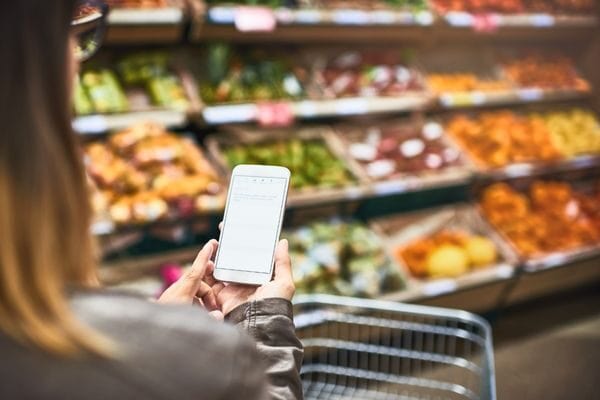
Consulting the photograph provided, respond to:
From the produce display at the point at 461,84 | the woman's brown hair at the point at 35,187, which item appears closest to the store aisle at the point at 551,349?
the produce display at the point at 461,84

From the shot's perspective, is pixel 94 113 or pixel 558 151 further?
pixel 558 151

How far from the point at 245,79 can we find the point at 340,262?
41.9 inches

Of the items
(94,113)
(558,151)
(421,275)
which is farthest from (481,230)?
(94,113)

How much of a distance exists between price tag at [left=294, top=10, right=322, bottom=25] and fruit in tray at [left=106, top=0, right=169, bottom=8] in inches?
25.7

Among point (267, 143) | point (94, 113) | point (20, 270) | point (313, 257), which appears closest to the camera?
point (20, 270)

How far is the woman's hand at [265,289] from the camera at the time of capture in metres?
1.14

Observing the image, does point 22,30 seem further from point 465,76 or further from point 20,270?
point 465,76

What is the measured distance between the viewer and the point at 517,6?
434cm

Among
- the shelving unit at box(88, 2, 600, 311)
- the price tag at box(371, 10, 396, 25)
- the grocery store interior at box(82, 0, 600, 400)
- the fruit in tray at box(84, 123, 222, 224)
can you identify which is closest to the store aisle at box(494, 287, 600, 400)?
the grocery store interior at box(82, 0, 600, 400)

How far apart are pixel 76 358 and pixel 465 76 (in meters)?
4.05

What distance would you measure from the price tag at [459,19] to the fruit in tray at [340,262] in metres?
1.37

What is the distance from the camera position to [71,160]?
70cm

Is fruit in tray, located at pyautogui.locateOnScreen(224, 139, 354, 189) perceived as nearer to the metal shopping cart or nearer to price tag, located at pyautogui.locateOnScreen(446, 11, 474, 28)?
the metal shopping cart

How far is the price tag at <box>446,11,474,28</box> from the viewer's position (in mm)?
3867
